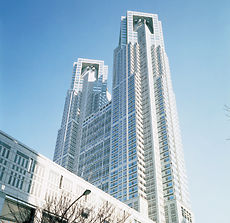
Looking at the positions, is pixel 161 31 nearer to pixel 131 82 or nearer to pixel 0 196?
pixel 131 82

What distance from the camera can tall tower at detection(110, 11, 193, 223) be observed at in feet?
327

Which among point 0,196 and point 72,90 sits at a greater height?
point 72,90

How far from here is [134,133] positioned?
A: 11775 cm

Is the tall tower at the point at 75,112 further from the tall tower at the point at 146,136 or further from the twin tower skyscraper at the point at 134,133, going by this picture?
the tall tower at the point at 146,136

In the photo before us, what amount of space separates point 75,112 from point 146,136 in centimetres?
7201

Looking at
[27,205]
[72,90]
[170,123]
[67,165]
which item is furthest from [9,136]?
[72,90]

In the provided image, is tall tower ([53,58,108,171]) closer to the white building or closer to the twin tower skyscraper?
the twin tower skyscraper

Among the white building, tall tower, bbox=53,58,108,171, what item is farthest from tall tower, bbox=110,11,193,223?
the white building

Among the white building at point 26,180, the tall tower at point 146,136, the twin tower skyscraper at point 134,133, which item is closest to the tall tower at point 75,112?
the twin tower skyscraper at point 134,133

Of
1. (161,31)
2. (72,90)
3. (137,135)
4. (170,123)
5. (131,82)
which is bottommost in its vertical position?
(137,135)

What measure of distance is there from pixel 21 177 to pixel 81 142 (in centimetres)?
11072

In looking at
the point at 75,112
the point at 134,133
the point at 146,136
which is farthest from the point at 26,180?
the point at 75,112

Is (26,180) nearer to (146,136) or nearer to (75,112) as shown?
(146,136)

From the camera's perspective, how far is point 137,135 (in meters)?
117
